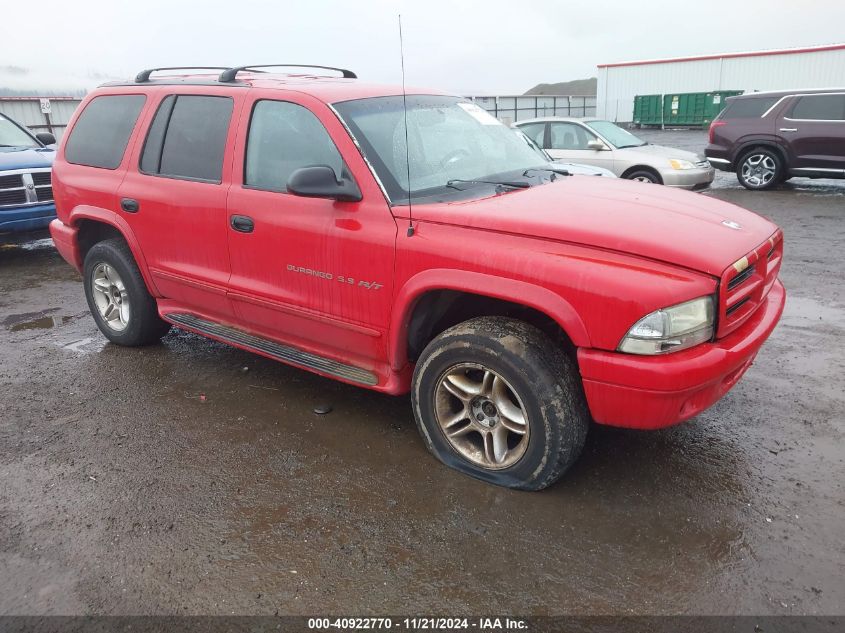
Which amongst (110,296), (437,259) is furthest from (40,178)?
(437,259)

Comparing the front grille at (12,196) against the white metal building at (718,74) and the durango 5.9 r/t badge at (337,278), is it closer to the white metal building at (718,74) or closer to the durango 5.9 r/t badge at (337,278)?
the durango 5.9 r/t badge at (337,278)

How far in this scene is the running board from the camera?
3451mm

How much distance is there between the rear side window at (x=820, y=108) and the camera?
11.0 metres

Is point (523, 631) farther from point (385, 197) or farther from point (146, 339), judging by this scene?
point (146, 339)

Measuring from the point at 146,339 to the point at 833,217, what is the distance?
30.8 feet

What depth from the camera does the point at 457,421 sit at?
315cm

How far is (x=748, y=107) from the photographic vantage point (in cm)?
1198

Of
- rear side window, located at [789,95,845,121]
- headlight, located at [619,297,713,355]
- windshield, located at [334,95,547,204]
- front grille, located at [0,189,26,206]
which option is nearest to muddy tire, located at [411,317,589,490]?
headlight, located at [619,297,713,355]

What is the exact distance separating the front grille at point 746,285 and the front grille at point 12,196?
25.9ft

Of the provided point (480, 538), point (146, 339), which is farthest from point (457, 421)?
point (146, 339)

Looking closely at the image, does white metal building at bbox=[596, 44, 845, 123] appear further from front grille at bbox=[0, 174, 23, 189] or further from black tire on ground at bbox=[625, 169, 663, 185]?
front grille at bbox=[0, 174, 23, 189]

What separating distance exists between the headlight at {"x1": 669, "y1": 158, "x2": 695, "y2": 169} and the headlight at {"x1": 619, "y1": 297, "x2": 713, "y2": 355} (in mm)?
8536

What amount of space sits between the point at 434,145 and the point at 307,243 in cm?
91

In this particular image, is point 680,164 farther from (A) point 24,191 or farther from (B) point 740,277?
(A) point 24,191
